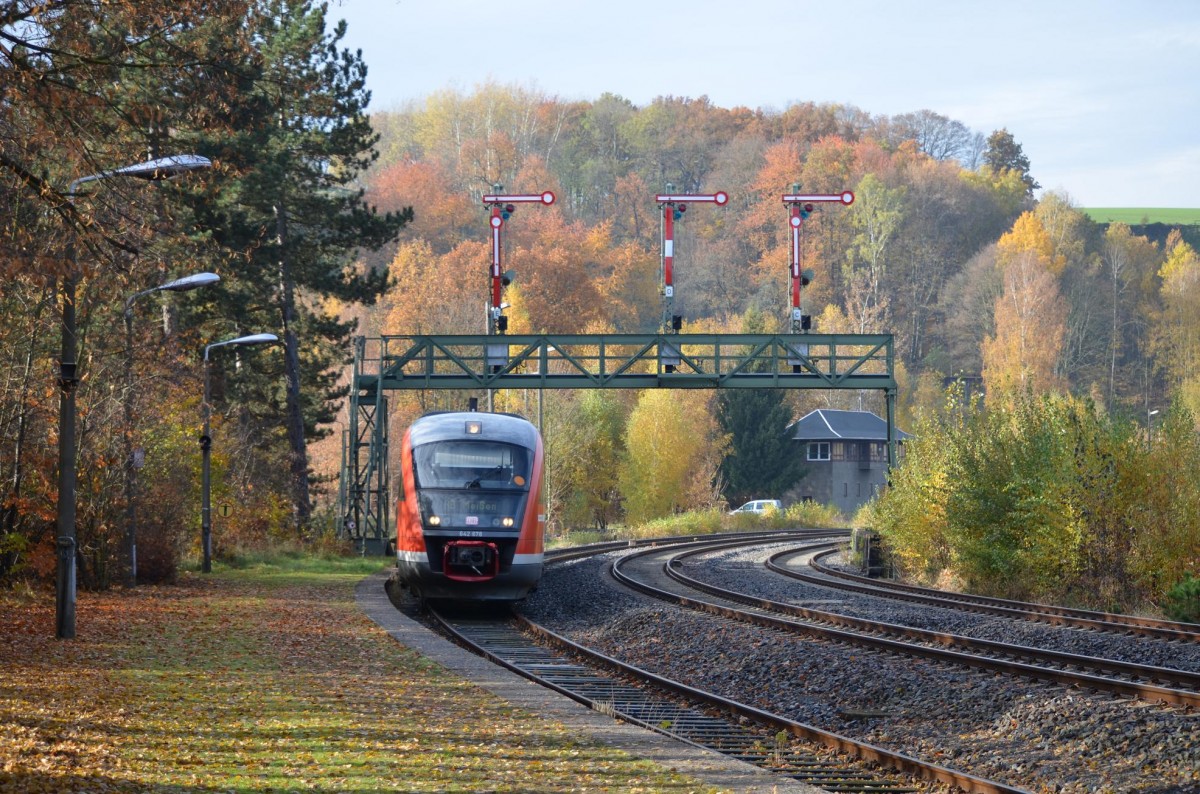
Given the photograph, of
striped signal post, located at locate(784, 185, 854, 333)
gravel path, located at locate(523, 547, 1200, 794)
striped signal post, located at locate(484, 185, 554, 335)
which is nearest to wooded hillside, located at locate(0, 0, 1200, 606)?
striped signal post, located at locate(784, 185, 854, 333)

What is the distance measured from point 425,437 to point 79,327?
575 centimetres

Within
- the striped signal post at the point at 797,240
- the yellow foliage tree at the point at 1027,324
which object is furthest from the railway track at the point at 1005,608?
the yellow foliage tree at the point at 1027,324

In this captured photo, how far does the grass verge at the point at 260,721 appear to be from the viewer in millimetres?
9469

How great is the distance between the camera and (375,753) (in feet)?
34.2

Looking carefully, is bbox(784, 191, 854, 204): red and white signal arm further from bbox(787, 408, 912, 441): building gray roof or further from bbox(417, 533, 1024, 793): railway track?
bbox(787, 408, 912, 441): building gray roof

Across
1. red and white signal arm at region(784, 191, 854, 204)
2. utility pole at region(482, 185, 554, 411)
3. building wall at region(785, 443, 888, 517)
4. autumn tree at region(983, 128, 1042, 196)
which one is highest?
autumn tree at region(983, 128, 1042, 196)

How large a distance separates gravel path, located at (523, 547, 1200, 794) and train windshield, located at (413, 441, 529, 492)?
2.34 metres

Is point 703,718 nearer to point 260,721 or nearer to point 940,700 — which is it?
point 940,700

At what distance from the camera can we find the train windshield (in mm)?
22375

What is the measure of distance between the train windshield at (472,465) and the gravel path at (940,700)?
2337 millimetres

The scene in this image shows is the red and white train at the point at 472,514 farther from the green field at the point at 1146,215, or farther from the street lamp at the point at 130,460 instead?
the green field at the point at 1146,215

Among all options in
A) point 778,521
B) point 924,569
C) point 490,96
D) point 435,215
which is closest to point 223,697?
point 924,569

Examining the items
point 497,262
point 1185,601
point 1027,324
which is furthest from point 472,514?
point 1027,324

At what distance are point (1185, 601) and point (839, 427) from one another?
61.7 m
